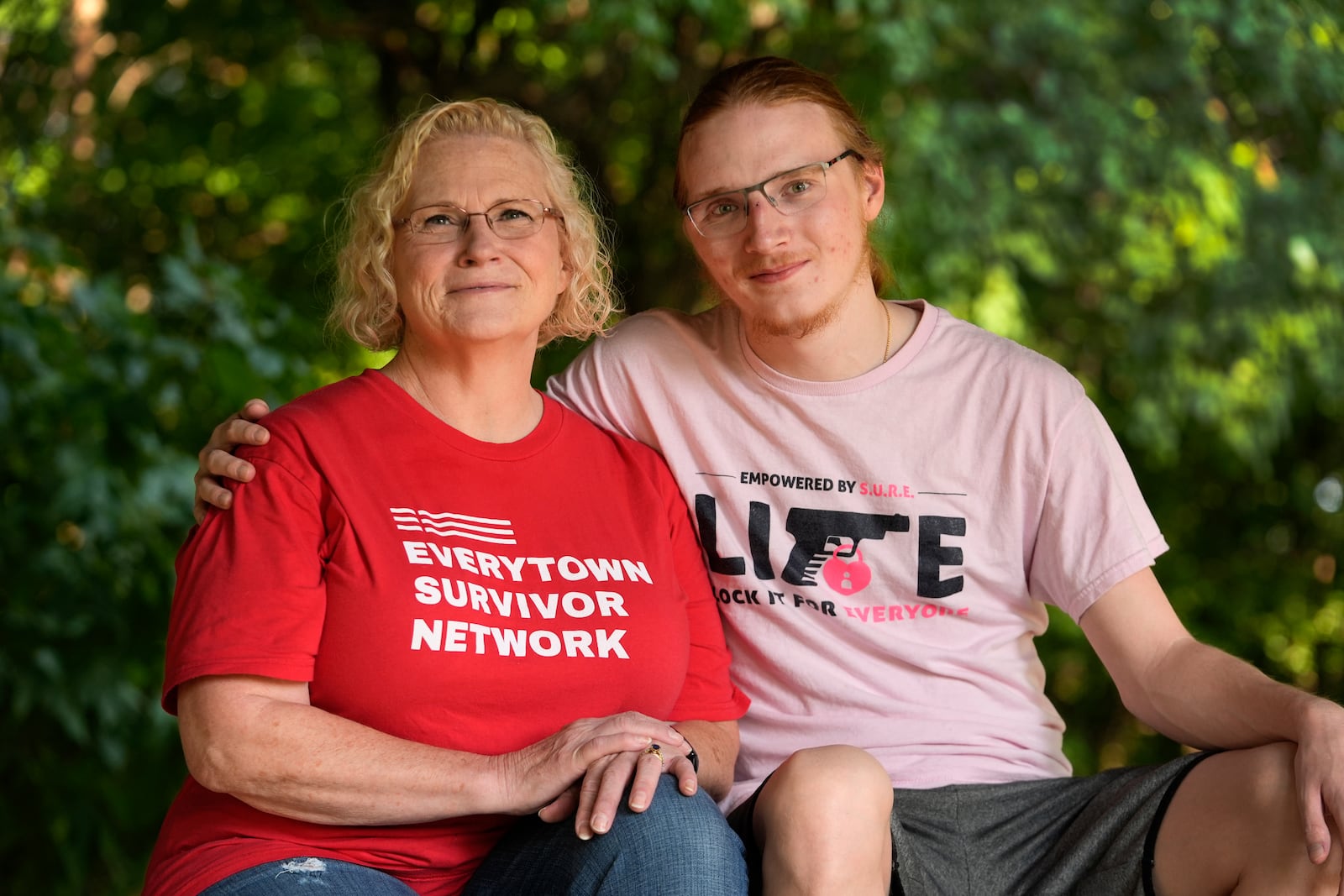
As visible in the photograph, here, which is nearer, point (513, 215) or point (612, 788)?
point (612, 788)

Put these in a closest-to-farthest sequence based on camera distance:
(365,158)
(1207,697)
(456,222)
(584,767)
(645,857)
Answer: (645,857) < (584,767) < (1207,697) < (456,222) < (365,158)

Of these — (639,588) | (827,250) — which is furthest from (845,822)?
(827,250)

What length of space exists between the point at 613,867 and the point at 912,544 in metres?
0.79

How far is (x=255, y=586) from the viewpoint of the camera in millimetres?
1745

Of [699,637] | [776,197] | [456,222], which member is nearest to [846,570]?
[699,637]

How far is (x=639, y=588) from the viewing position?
201 centimetres

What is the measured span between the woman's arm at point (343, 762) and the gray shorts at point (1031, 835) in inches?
11.5

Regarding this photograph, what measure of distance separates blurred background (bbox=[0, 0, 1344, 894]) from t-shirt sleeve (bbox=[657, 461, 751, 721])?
4.38 feet

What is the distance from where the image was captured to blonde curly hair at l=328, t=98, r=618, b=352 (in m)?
2.10

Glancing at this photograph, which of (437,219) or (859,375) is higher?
(437,219)

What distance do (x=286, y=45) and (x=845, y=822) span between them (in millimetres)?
3900

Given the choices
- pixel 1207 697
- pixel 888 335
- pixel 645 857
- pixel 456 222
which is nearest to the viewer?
pixel 645 857

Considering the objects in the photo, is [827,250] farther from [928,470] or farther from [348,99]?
[348,99]

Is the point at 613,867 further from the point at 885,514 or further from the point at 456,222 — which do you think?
the point at 456,222
